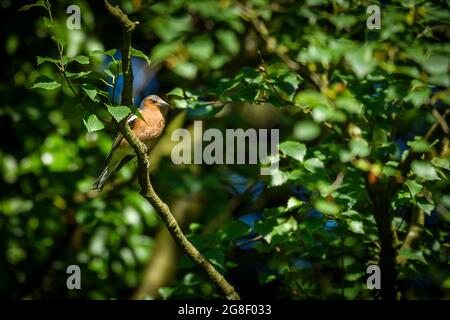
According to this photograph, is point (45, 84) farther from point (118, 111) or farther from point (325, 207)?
point (325, 207)

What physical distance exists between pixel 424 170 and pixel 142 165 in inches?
66.1

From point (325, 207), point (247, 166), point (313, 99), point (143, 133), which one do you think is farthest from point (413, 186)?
point (247, 166)

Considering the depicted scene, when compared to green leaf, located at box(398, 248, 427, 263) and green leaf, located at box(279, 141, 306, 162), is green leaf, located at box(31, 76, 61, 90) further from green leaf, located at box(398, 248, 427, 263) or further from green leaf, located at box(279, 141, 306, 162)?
green leaf, located at box(398, 248, 427, 263)

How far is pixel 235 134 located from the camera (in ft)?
16.0

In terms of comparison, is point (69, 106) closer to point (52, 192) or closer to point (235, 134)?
point (235, 134)

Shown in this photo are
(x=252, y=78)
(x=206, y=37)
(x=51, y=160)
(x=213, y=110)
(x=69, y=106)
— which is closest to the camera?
(x=69, y=106)

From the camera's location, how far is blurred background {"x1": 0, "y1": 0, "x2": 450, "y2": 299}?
352 cm

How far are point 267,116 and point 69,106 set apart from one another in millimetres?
3035

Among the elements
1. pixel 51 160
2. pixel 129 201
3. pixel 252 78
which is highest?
pixel 252 78

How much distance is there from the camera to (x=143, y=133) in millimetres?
4578

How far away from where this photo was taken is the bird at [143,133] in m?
4.53

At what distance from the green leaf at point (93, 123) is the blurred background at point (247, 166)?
17 mm

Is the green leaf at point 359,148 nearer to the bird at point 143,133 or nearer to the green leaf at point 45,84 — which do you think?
the bird at point 143,133
